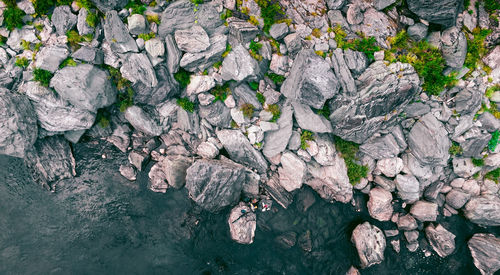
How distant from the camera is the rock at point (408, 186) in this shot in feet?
63.1

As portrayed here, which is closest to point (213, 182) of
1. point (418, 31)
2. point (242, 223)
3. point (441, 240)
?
point (242, 223)

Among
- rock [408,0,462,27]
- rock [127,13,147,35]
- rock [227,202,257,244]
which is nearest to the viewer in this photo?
rock [408,0,462,27]

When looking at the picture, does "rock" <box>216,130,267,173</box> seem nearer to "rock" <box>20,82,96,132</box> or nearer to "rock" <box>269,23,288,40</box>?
"rock" <box>269,23,288,40</box>

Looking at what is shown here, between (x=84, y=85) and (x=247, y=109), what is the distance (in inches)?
414

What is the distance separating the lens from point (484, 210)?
19203 millimetres

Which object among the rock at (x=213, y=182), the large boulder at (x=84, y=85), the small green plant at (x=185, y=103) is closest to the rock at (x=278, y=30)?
the small green plant at (x=185, y=103)

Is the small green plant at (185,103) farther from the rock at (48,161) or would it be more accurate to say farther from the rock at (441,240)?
the rock at (441,240)

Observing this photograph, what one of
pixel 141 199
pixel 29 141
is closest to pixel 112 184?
pixel 141 199

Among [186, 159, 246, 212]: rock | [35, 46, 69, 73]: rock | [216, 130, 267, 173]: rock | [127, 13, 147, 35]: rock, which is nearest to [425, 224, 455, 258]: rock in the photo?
[216, 130, 267, 173]: rock

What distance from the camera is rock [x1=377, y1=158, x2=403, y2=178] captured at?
19156 millimetres

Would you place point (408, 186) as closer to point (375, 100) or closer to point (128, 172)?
→ point (375, 100)

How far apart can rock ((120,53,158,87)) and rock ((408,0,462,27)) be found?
1663 cm

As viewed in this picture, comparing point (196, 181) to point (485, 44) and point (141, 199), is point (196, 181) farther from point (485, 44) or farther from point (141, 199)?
point (485, 44)

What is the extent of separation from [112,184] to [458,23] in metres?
25.7
